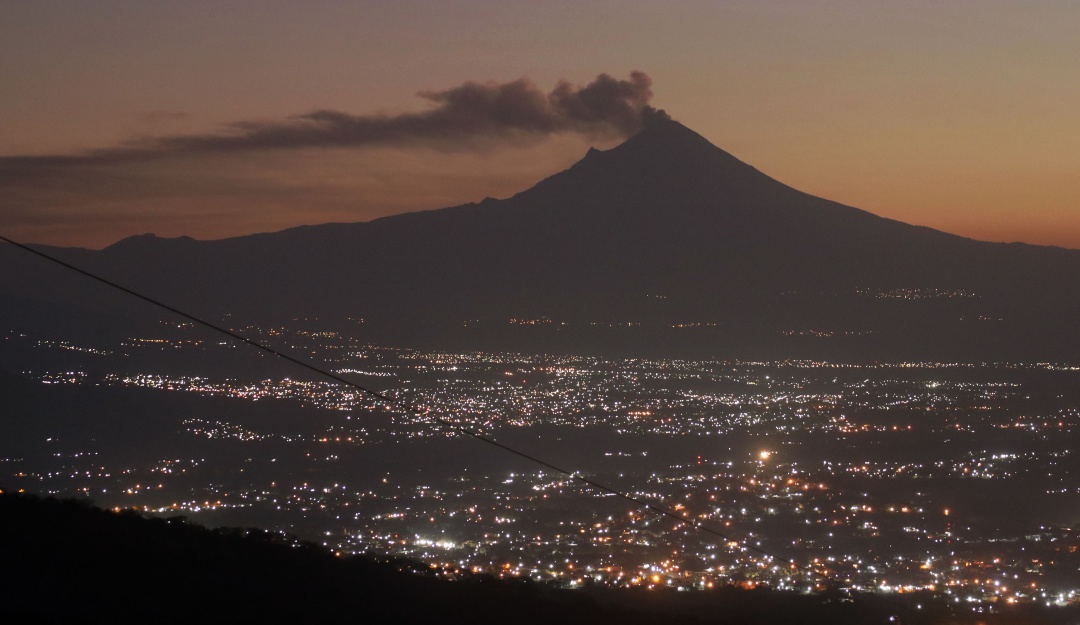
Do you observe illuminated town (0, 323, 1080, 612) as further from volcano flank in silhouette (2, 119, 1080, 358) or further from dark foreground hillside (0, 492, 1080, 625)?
volcano flank in silhouette (2, 119, 1080, 358)

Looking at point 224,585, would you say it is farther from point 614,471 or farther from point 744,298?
point 744,298

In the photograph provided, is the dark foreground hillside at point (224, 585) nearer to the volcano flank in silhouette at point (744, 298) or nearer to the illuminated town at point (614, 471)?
the illuminated town at point (614, 471)

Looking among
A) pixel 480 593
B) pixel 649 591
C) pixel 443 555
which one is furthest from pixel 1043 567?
pixel 480 593

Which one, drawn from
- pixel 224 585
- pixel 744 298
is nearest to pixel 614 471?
pixel 224 585

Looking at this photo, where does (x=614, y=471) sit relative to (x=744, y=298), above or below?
below

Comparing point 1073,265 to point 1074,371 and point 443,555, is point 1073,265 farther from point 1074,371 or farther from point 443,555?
point 443,555
